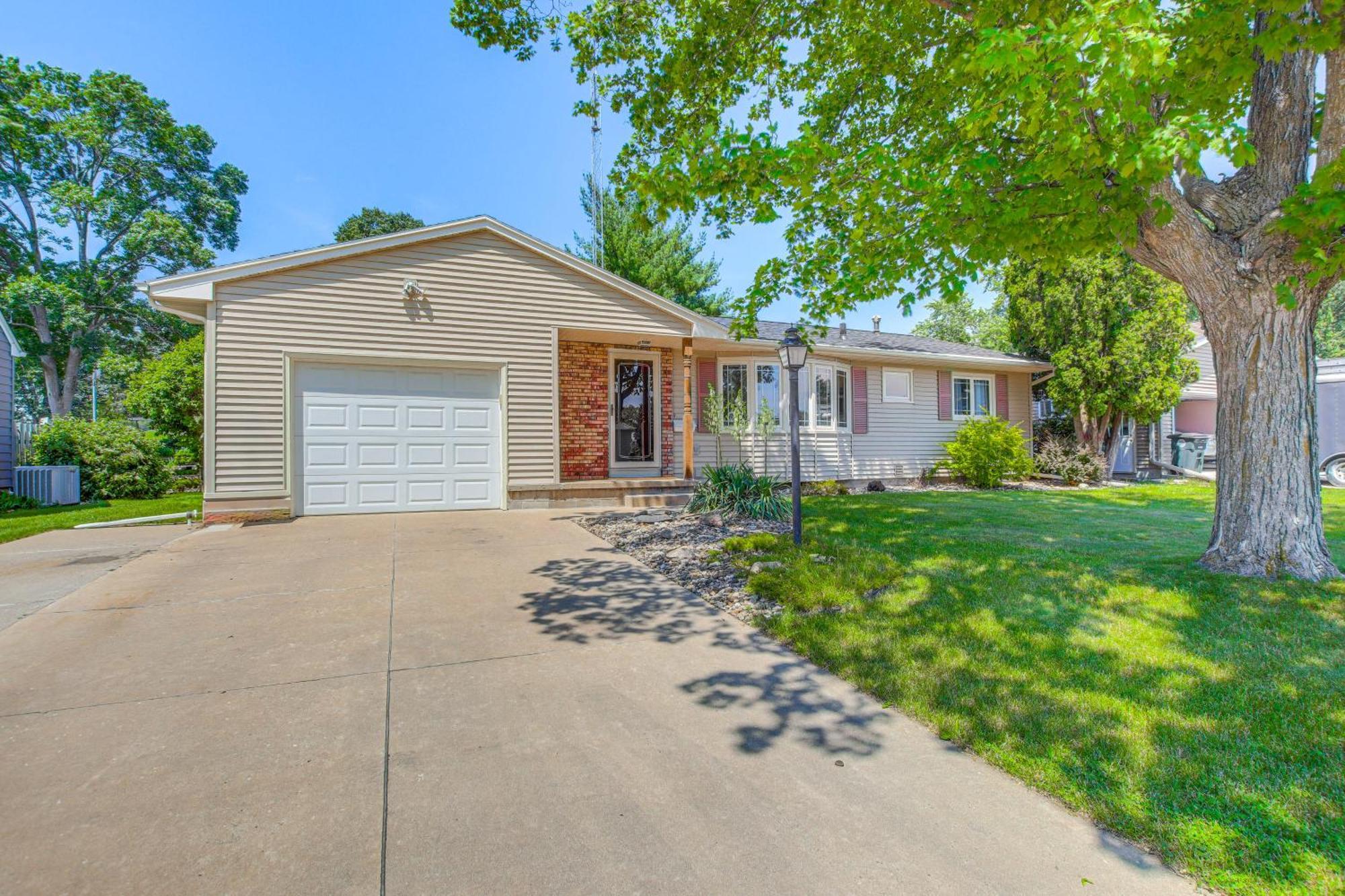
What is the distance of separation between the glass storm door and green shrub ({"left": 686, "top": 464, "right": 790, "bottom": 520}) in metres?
2.54

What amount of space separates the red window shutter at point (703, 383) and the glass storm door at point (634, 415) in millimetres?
976

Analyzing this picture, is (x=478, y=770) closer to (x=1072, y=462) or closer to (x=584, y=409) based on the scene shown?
(x=584, y=409)

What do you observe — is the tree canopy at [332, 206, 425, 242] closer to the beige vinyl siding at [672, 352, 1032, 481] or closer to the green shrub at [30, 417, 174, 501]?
the green shrub at [30, 417, 174, 501]

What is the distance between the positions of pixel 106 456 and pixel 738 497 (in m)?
13.2

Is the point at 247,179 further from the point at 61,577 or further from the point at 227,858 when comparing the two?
the point at 227,858

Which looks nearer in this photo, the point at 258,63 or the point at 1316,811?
the point at 1316,811

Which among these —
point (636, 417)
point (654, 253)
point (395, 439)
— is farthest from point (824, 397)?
point (654, 253)

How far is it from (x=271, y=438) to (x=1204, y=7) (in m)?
10.3

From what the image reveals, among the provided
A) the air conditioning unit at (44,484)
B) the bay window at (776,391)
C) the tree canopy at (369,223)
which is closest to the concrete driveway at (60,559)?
the air conditioning unit at (44,484)

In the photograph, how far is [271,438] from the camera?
7.92 metres

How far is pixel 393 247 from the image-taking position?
8531mm

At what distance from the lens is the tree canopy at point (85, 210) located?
1923 centimetres

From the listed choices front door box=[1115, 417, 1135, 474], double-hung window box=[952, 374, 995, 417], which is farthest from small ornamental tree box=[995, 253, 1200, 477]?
front door box=[1115, 417, 1135, 474]

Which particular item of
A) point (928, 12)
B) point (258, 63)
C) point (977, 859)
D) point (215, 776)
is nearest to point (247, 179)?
point (258, 63)
